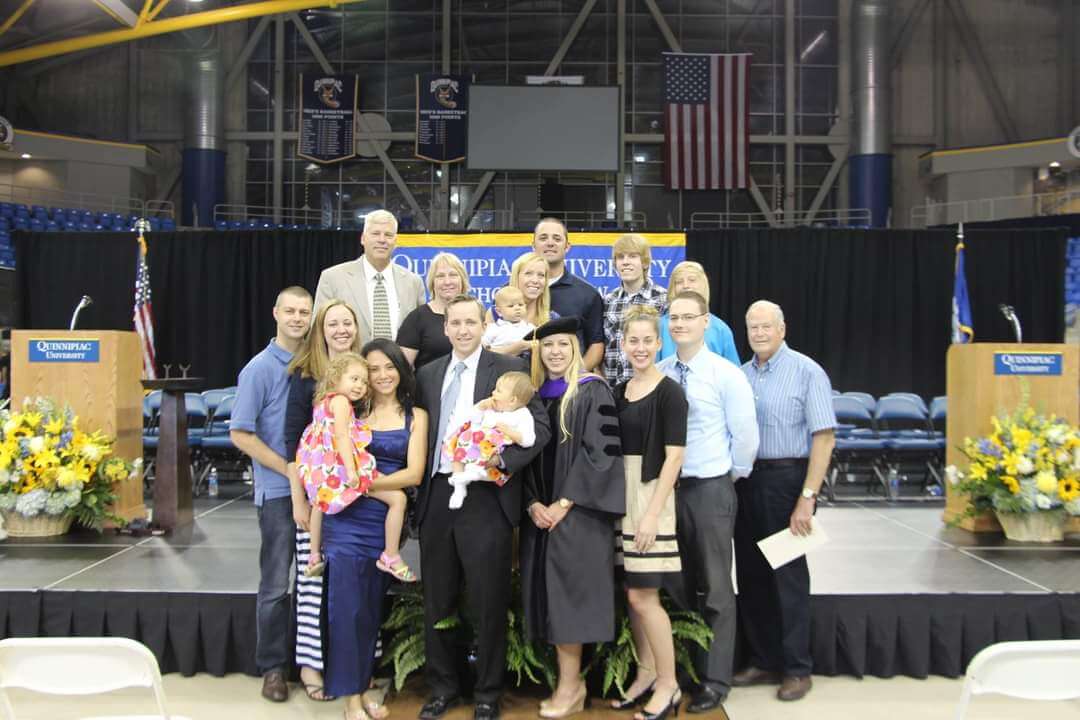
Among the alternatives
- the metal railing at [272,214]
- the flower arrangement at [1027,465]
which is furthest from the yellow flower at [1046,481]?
the metal railing at [272,214]

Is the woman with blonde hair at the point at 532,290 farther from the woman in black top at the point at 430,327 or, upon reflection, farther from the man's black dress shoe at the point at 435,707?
the man's black dress shoe at the point at 435,707

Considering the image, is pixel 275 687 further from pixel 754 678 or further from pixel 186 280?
pixel 186 280

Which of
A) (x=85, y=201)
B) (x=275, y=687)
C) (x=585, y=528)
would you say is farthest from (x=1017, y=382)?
(x=85, y=201)

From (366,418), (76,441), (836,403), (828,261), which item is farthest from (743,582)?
(828,261)

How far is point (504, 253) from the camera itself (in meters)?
9.90

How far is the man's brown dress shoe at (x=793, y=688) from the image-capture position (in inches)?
147

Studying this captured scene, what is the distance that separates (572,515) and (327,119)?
1764 cm

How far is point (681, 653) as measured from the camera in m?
3.77

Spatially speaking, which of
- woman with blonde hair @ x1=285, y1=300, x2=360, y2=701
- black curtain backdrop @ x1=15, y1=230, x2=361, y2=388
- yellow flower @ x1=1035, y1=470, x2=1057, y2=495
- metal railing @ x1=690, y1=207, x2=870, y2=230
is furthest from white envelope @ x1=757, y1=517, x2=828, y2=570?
metal railing @ x1=690, y1=207, x2=870, y2=230

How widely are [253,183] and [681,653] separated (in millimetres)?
18170

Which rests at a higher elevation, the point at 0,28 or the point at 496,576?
the point at 0,28

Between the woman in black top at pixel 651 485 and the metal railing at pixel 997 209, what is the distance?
16491 mm

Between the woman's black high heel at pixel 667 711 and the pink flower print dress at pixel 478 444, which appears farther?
the woman's black high heel at pixel 667 711

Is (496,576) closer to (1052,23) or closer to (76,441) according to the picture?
(76,441)
